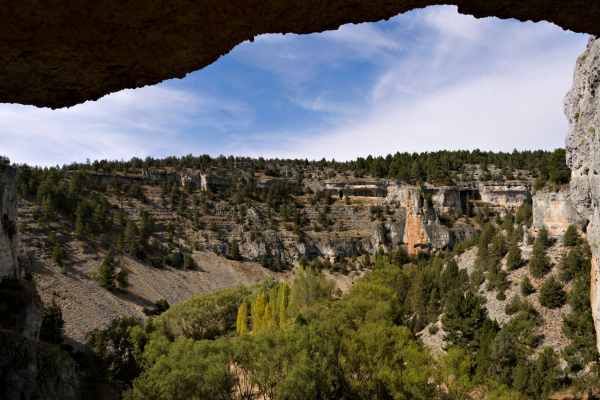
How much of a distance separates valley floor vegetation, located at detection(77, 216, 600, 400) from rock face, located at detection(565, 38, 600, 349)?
7173 mm

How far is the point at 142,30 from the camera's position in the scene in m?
3.45

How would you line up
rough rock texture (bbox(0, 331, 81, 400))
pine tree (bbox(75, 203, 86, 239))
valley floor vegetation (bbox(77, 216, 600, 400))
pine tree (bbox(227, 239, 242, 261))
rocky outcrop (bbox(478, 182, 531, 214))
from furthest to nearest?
rocky outcrop (bbox(478, 182, 531, 214)) → pine tree (bbox(227, 239, 242, 261)) → pine tree (bbox(75, 203, 86, 239)) → valley floor vegetation (bbox(77, 216, 600, 400)) → rough rock texture (bbox(0, 331, 81, 400))

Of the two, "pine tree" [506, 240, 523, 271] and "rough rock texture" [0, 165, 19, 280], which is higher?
"rough rock texture" [0, 165, 19, 280]

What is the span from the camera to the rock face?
16.8 meters

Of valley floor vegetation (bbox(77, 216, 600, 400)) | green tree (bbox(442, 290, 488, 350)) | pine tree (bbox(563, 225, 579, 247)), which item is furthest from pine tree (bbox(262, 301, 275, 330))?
pine tree (bbox(563, 225, 579, 247))

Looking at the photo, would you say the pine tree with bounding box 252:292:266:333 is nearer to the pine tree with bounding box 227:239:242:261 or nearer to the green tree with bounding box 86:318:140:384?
the green tree with bounding box 86:318:140:384

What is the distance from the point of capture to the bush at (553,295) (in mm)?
33094

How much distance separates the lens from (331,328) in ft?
79.5

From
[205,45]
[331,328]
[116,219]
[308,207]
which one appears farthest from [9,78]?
[308,207]

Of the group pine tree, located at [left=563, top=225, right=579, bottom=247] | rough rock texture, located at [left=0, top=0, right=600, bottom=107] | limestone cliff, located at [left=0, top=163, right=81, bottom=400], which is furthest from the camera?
pine tree, located at [left=563, top=225, right=579, bottom=247]

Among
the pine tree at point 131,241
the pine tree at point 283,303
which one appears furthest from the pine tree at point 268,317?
the pine tree at point 131,241

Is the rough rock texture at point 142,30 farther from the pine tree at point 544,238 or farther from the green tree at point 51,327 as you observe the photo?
the pine tree at point 544,238

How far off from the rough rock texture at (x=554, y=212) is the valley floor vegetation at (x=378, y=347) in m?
1.73

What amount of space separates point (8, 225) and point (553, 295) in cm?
4032
